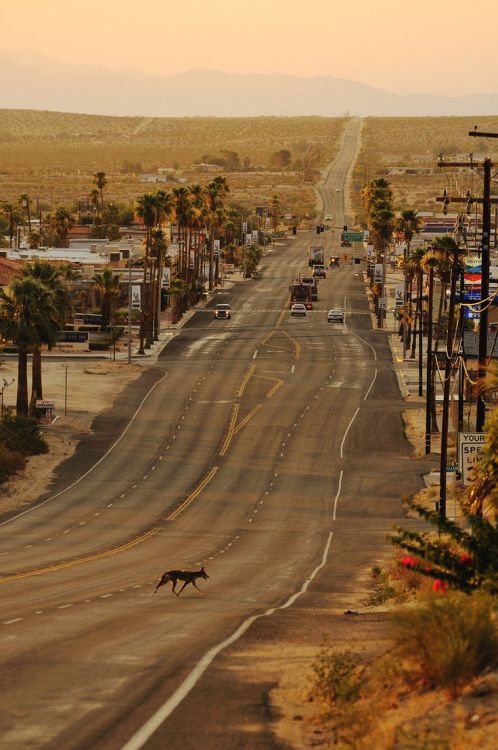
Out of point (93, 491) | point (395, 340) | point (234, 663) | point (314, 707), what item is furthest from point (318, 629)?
point (395, 340)

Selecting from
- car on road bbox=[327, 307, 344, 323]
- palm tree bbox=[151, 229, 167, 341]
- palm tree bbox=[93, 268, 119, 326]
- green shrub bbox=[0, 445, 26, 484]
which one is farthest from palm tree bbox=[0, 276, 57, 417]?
car on road bbox=[327, 307, 344, 323]

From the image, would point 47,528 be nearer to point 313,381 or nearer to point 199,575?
point 199,575

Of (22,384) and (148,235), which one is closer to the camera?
(22,384)

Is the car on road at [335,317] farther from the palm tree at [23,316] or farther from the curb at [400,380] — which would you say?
the palm tree at [23,316]

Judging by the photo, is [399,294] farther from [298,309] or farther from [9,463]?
[9,463]

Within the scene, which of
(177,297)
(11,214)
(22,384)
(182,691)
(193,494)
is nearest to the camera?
(182,691)

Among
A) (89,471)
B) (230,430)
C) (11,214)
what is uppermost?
(11,214)

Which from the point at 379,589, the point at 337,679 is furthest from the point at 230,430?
the point at 337,679

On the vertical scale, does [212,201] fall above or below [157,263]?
above

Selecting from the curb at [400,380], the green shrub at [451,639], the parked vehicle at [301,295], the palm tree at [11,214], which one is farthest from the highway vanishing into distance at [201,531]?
the palm tree at [11,214]

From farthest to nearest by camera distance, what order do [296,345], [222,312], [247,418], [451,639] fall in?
1. [222,312]
2. [296,345]
3. [247,418]
4. [451,639]
